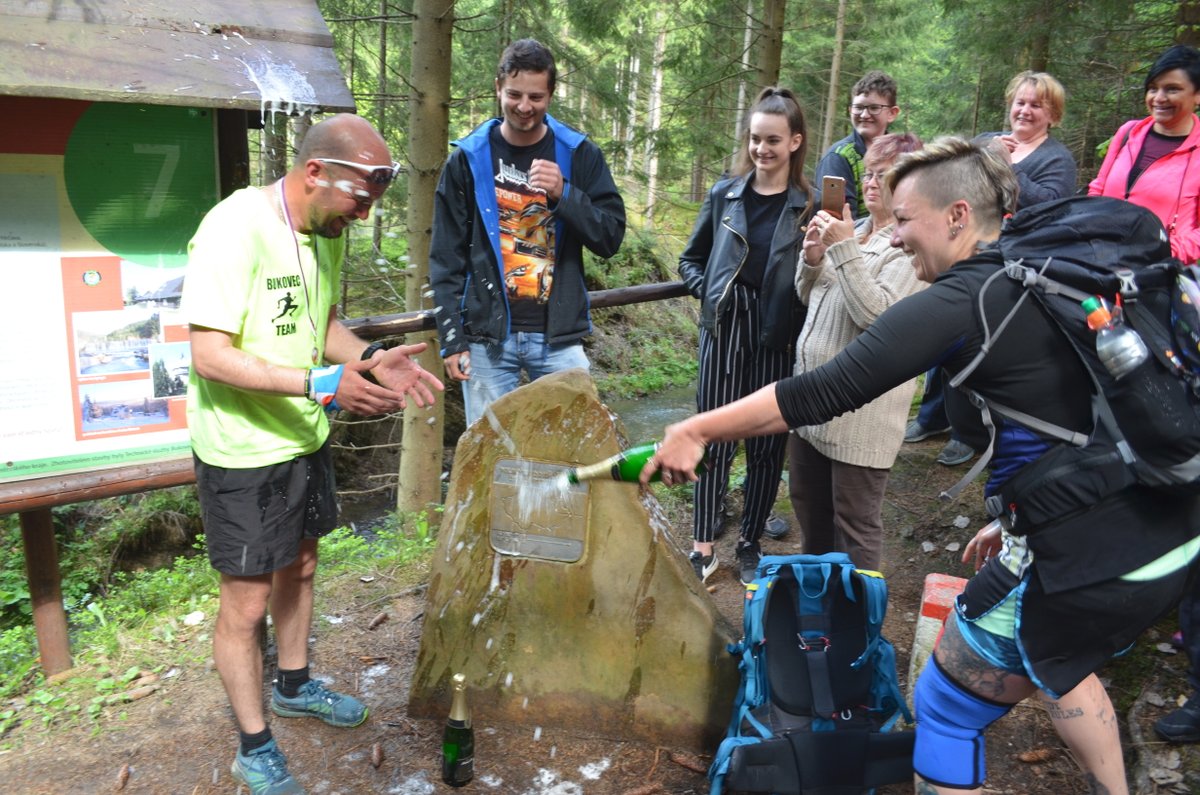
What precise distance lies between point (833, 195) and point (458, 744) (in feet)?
8.46

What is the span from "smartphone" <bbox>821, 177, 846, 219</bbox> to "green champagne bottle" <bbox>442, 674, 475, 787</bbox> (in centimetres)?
237

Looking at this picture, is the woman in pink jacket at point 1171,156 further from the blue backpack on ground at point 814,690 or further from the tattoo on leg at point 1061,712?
the tattoo on leg at point 1061,712

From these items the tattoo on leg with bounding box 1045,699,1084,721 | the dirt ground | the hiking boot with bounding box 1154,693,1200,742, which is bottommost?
the dirt ground

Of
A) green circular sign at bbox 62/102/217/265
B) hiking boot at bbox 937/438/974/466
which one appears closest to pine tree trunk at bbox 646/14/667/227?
hiking boot at bbox 937/438/974/466

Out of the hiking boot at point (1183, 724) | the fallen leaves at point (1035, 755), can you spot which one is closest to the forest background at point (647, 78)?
the fallen leaves at point (1035, 755)

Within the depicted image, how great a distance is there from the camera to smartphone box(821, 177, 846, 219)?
338cm

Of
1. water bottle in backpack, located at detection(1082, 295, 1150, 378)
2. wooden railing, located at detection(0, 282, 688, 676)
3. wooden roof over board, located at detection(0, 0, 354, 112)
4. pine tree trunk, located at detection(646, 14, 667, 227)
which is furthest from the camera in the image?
pine tree trunk, located at detection(646, 14, 667, 227)

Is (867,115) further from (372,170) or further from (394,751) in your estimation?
(394,751)

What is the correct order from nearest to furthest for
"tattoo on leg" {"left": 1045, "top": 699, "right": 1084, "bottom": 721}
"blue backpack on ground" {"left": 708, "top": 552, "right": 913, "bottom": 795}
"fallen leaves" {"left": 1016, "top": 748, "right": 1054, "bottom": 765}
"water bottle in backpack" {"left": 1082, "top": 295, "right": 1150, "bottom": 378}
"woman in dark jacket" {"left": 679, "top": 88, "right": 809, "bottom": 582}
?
1. "water bottle in backpack" {"left": 1082, "top": 295, "right": 1150, "bottom": 378}
2. "tattoo on leg" {"left": 1045, "top": 699, "right": 1084, "bottom": 721}
3. "blue backpack on ground" {"left": 708, "top": 552, "right": 913, "bottom": 795}
4. "fallen leaves" {"left": 1016, "top": 748, "right": 1054, "bottom": 765}
5. "woman in dark jacket" {"left": 679, "top": 88, "right": 809, "bottom": 582}

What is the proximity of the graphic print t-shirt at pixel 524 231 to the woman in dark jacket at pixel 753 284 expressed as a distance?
2.64ft

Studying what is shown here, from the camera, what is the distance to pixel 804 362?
A: 11.9 feet

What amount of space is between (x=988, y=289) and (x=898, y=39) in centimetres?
2189

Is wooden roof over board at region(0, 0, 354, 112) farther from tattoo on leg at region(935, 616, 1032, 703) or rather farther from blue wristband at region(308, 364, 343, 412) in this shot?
tattoo on leg at region(935, 616, 1032, 703)

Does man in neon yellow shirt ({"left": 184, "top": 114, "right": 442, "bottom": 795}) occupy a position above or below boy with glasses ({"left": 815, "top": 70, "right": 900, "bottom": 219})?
below
